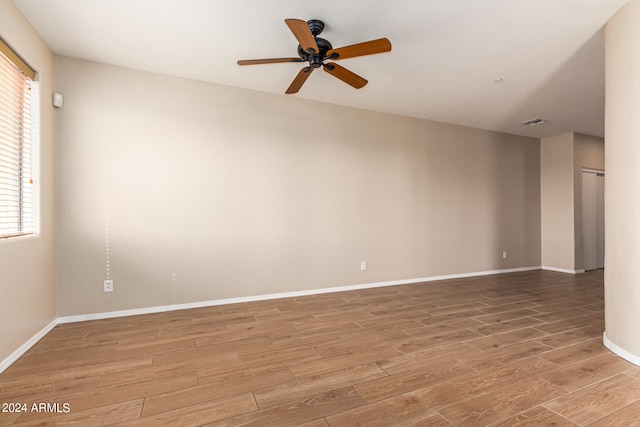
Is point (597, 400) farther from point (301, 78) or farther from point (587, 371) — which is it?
point (301, 78)

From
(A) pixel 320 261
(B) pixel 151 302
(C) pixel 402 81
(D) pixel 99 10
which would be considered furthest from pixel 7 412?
(C) pixel 402 81

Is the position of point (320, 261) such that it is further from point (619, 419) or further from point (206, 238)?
point (619, 419)

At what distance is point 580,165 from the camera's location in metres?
5.43

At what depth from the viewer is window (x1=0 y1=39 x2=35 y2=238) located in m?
2.12

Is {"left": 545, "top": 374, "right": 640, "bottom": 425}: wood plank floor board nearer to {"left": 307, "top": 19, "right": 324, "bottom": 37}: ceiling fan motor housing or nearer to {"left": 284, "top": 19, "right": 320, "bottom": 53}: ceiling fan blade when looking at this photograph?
{"left": 284, "top": 19, "right": 320, "bottom": 53}: ceiling fan blade

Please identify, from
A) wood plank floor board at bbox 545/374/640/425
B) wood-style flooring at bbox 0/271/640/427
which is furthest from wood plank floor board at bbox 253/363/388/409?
wood plank floor board at bbox 545/374/640/425

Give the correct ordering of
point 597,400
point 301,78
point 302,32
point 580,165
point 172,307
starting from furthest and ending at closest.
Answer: point 580,165
point 172,307
point 301,78
point 302,32
point 597,400

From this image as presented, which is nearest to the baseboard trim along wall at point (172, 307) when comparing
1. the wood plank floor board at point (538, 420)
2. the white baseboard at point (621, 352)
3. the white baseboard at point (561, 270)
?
the white baseboard at point (561, 270)

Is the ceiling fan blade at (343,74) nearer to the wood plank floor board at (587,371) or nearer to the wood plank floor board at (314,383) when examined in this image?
the wood plank floor board at (314,383)

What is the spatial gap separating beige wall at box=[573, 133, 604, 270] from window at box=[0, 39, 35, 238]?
24.6ft

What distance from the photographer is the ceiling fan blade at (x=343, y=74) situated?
239 cm

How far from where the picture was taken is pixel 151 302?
3152 millimetres

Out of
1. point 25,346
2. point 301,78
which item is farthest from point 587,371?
point 25,346

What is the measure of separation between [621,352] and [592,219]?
15.4 feet
